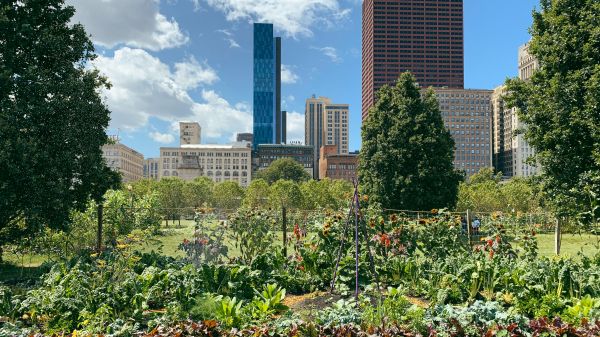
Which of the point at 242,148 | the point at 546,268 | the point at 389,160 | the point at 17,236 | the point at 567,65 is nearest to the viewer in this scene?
the point at 546,268

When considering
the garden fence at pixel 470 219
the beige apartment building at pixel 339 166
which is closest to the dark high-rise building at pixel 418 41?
the beige apartment building at pixel 339 166

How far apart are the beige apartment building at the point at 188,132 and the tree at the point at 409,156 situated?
169m

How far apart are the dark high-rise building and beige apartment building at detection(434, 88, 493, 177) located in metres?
26.6

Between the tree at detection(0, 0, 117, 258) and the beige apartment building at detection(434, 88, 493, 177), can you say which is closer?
the tree at detection(0, 0, 117, 258)

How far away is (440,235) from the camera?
29.0 ft

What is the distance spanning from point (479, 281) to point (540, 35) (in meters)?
10.4

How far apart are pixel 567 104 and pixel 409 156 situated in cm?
1099

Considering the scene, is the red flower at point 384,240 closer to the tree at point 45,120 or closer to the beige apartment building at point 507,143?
the tree at point 45,120

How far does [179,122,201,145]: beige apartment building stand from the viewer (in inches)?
7387

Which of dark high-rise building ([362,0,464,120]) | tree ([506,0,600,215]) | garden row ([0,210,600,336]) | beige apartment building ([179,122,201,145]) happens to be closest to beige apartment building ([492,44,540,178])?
dark high-rise building ([362,0,464,120])

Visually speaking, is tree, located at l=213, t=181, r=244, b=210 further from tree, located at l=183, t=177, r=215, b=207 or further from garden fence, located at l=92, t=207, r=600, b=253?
garden fence, located at l=92, t=207, r=600, b=253

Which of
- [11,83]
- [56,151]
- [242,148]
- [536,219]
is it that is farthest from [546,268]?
[242,148]

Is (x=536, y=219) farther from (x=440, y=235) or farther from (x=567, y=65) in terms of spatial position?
(x=440, y=235)

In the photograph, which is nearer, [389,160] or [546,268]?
[546,268]
